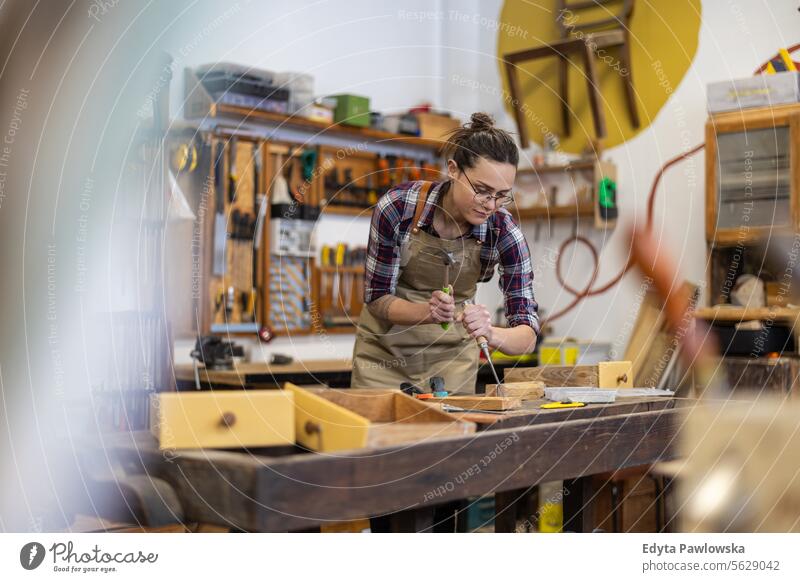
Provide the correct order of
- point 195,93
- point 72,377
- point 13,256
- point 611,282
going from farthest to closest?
1. point 611,282
2. point 195,93
3. point 72,377
4. point 13,256

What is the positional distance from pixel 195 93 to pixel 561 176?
200cm

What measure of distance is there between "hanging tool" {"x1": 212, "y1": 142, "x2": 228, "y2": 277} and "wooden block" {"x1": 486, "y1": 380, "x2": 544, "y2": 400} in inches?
87.5

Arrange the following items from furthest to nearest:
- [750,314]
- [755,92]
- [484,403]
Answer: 1. [755,92]
2. [750,314]
3. [484,403]

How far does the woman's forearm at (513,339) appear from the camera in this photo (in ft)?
8.02

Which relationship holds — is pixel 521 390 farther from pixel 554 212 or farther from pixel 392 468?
pixel 554 212

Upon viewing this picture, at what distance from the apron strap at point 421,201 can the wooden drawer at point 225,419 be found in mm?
1181

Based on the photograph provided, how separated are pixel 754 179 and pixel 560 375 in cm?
182

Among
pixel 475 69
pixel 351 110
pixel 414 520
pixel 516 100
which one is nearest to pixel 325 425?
pixel 414 520

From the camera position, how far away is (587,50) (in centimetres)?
447

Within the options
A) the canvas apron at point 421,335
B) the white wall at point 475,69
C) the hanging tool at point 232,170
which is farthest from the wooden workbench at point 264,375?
the canvas apron at point 421,335

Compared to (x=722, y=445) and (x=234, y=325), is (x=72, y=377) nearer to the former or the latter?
(x=234, y=325)

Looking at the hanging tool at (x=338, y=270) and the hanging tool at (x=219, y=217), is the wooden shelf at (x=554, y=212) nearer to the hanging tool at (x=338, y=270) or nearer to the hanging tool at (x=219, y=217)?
the hanging tool at (x=338, y=270)

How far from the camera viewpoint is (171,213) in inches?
144

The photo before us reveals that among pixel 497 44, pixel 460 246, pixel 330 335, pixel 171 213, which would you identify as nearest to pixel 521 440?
pixel 460 246
